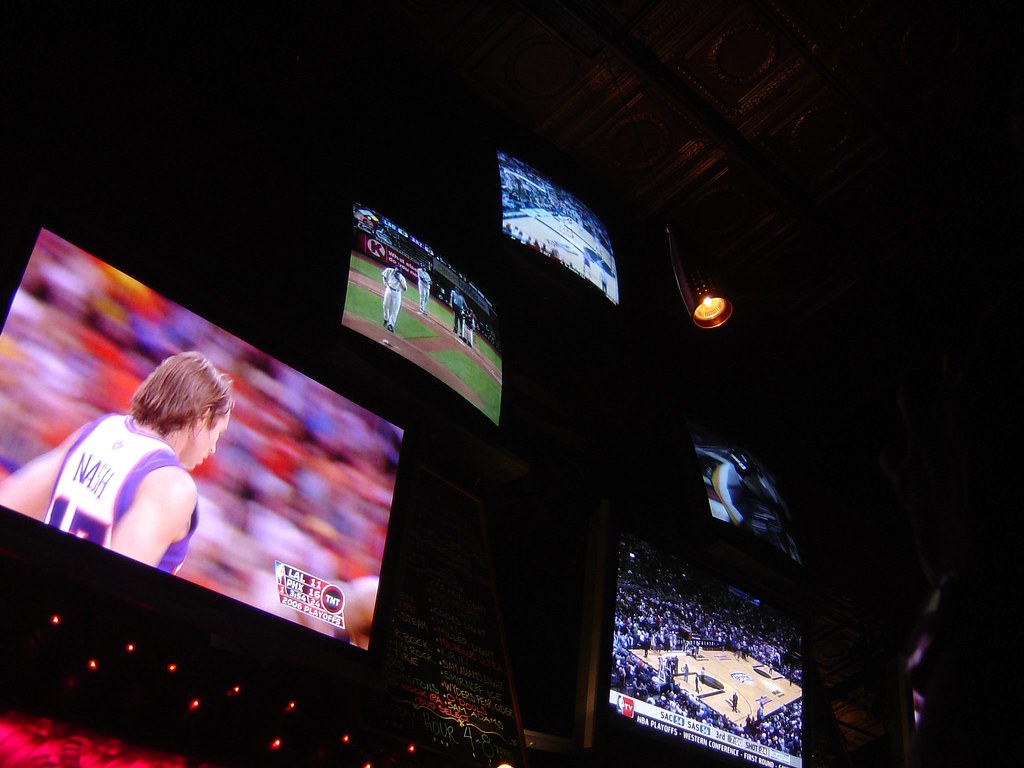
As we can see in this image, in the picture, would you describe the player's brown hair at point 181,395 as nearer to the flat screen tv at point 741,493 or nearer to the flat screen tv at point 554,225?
the flat screen tv at point 554,225

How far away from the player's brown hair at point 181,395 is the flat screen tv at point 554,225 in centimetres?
252

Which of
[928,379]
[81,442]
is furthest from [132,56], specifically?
[928,379]

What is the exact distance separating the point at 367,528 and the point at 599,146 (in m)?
4.17

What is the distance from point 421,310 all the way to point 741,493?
9.44 ft

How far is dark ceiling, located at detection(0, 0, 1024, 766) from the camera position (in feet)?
16.0

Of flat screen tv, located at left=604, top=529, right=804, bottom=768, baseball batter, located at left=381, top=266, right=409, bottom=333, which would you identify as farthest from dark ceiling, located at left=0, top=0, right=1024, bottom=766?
flat screen tv, located at left=604, top=529, right=804, bottom=768

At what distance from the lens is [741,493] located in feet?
21.8

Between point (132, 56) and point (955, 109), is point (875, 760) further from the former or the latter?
point (132, 56)

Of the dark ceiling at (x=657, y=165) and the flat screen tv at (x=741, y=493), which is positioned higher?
the dark ceiling at (x=657, y=165)

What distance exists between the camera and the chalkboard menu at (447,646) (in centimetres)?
407

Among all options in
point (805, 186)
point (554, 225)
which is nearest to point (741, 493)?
point (554, 225)

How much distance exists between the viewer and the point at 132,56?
4910 mm

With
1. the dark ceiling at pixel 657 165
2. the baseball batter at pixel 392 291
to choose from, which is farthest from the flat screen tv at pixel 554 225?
the baseball batter at pixel 392 291
